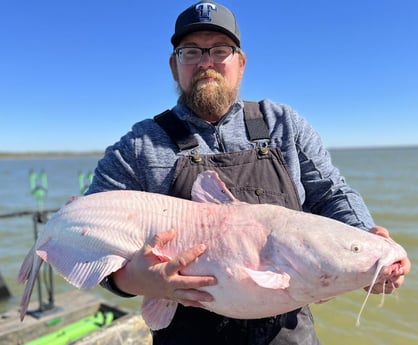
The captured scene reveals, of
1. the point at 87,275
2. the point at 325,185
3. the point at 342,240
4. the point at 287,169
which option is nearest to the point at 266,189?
the point at 287,169

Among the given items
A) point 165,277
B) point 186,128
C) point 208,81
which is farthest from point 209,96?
point 165,277

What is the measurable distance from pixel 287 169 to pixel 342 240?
0.77 m

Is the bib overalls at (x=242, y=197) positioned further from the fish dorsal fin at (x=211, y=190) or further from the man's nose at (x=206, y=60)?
the man's nose at (x=206, y=60)

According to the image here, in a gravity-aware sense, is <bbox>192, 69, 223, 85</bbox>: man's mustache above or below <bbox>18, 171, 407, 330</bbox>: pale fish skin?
above

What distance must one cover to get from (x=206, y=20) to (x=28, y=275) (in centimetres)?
196

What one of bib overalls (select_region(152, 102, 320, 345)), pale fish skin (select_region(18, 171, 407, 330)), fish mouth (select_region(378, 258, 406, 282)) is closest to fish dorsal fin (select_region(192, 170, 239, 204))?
pale fish skin (select_region(18, 171, 407, 330))

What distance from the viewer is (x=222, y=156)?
104 inches

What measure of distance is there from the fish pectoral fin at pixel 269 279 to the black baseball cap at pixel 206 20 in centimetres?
168

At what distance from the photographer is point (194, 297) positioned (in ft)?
6.66

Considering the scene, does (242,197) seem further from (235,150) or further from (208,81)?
(208,81)

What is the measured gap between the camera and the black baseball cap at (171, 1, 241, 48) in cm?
281

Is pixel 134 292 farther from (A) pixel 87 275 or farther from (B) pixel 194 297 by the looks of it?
(B) pixel 194 297

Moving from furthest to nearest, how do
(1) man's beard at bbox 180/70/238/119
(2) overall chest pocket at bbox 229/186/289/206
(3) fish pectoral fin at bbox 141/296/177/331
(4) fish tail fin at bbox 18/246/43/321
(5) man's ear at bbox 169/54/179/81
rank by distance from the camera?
(5) man's ear at bbox 169/54/179/81, (1) man's beard at bbox 180/70/238/119, (2) overall chest pocket at bbox 229/186/289/206, (4) fish tail fin at bbox 18/246/43/321, (3) fish pectoral fin at bbox 141/296/177/331

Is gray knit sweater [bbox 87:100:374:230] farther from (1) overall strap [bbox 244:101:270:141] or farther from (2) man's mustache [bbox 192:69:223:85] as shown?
(2) man's mustache [bbox 192:69:223:85]
